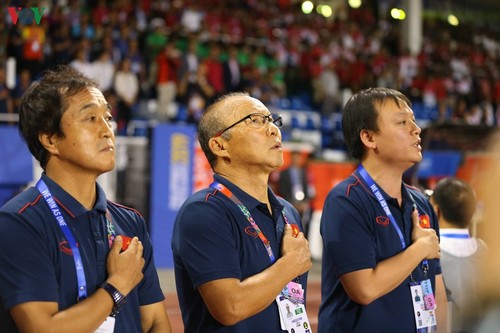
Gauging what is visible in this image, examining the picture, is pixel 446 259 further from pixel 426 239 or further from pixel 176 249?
pixel 176 249

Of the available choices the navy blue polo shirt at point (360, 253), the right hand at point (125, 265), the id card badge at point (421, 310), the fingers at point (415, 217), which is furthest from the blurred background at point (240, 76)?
Result: the id card badge at point (421, 310)

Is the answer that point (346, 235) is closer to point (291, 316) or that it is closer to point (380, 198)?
point (380, 198)

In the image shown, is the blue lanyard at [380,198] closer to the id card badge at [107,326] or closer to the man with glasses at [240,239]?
the man with glasses at [240,239]

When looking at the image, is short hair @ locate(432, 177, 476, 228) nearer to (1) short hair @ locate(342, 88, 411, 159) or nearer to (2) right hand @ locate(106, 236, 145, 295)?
(1) short hair @ locate(342, 88, 411, 159)

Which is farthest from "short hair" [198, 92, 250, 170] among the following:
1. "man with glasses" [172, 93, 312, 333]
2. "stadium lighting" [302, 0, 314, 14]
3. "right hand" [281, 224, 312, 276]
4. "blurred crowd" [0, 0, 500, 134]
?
"stadium lighting" [302, 0, 314, 14]

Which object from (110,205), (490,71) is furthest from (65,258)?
(490,71)

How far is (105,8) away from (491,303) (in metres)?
14.9

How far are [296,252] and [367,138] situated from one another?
90cm

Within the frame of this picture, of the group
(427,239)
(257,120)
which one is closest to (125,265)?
(257,120)

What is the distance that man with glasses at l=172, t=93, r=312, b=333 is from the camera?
9.37ft

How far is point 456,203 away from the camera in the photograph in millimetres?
4383

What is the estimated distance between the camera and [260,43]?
19250 mm

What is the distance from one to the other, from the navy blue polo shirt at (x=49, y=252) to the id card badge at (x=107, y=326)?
5cm

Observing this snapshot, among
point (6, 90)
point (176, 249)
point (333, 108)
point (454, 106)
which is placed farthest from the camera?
point (454, 106)
